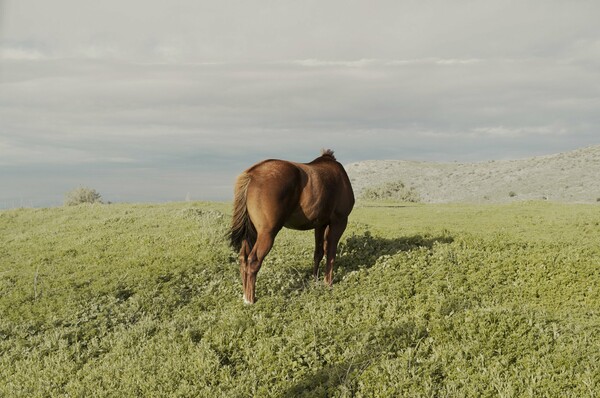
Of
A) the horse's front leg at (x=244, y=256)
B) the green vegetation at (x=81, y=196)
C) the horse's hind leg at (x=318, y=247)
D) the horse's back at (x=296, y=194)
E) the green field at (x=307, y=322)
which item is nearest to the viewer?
the green field at (x=307, y=322)

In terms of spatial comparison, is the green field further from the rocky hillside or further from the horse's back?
the rocky hillside

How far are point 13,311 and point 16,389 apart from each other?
4211 mm

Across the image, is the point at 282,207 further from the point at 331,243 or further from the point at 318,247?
the point at 318,247

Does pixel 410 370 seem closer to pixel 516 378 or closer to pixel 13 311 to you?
pixel 516 378

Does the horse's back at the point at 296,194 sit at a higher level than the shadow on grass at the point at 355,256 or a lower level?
higher

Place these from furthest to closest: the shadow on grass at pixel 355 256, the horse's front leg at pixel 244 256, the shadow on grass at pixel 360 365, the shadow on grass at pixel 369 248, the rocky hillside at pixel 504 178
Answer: the rocky hillside at pixel 504 178
the shadow on grass at pixel 369 248
the shadow on grass at pixel 355 256
the horse's front leg at pixel 244 256
the shadow on grass at pixel 360 365

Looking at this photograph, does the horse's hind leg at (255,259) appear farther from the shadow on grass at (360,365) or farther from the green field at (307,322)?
the shadow on grass at (360,365)

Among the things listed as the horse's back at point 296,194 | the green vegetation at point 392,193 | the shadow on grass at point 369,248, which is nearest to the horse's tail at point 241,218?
the horse's back at point 296,194

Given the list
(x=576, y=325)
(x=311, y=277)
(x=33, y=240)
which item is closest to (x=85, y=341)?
(x=311, y=277)

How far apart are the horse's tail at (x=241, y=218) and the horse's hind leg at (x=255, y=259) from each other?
0.45m

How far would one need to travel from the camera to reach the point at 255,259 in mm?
10922

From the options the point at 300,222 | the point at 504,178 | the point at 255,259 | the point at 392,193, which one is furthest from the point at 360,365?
the point at 504,178

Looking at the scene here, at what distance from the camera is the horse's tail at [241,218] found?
441 inches

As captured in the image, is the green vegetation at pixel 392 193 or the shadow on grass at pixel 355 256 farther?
the green vegetation at pixel 392 193
